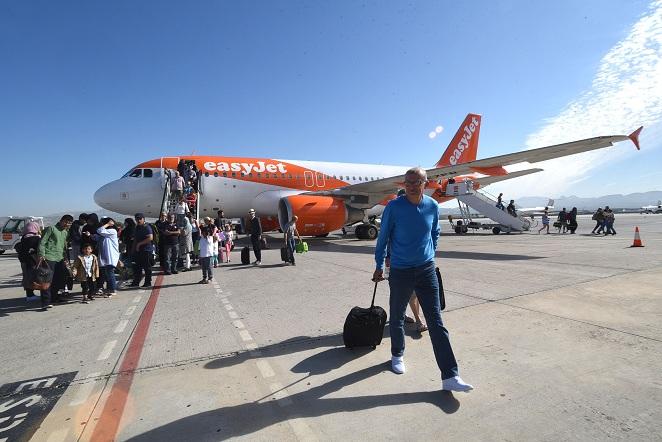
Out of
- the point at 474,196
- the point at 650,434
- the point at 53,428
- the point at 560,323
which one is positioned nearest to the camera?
the point at 650,434

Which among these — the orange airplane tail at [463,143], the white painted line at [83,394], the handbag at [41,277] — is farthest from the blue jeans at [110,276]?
the orange airplane tail at [463,143]

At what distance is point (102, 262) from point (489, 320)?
283 inches

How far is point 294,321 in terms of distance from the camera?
470cm

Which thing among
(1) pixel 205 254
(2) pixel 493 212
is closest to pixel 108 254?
(1) pixel 205 254

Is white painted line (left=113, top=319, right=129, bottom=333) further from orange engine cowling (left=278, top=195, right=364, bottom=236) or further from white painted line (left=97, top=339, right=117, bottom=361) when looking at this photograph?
orange engine cowling (left=278, top=195, right=364, bottom=236)

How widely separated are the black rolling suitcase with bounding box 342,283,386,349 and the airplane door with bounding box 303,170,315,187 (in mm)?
14652

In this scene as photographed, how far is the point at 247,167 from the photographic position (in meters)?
16.5

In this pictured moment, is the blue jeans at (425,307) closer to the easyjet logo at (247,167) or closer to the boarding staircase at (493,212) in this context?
the easyjet logo at (247,167)

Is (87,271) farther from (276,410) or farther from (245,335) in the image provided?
(276,410)

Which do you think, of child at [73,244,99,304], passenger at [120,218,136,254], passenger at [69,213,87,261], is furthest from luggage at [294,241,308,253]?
child at [73,244,99,304]

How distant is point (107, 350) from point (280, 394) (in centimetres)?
245

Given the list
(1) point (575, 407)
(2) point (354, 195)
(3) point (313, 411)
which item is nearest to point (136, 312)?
(3) point (313, 411)

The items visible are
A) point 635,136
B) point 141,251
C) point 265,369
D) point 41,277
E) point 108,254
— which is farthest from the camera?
point 635,136

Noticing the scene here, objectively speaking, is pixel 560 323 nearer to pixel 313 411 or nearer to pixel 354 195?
pixel 313 411
